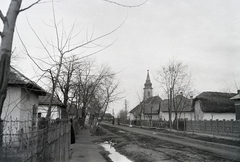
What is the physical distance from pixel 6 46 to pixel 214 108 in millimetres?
49792

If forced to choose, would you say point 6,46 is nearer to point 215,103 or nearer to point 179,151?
point 179,151

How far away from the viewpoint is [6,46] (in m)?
2.65

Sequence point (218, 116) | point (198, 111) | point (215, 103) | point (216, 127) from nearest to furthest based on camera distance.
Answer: point (216, 127)
point (218, 116)
point (215, 103)
point (198, 111)

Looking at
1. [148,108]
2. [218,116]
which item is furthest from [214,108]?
[148,108]

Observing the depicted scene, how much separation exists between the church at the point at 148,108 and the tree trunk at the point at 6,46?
5405 cm

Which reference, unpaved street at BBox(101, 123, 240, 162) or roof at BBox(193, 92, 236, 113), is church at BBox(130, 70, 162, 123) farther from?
unpaved street at BBox(101, 123, 240, 162)

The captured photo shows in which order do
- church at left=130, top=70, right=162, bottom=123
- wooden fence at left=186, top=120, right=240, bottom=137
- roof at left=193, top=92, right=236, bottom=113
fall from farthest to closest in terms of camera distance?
1. church at left=130, top=70, right=162, bottom=123
2. roof at left=193, top=92, right=236, bottom=113
3. wooden fence at left=186, top=120, right=240, bottom=137

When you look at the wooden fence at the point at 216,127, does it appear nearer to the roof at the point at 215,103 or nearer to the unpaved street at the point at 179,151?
the unpaved street at the point at 179,151

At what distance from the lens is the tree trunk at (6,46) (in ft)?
8.39

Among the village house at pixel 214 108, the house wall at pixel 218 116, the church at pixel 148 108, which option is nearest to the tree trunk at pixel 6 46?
the village house at pixel 214 108

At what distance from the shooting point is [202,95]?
50250 millimetres

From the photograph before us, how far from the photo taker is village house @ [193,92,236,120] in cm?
4766

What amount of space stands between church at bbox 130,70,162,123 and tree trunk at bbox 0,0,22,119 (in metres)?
54.0

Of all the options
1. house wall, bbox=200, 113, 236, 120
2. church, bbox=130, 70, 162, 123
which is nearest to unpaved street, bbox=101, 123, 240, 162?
house wall, bbox=200, 113, 236, 120
